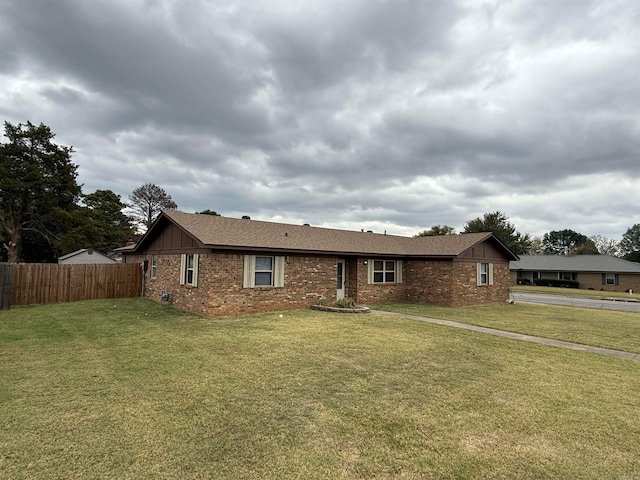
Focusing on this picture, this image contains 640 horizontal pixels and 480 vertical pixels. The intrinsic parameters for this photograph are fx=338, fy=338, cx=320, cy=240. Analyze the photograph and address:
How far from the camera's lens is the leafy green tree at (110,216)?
39.2m

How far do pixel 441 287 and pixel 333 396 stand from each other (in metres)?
13.2

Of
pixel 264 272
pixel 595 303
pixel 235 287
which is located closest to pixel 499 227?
pixel 595 303

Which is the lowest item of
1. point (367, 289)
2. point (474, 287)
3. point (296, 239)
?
point (367, 289)

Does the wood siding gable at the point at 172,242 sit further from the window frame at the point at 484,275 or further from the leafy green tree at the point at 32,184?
the leafy green tree at the point at 32,184

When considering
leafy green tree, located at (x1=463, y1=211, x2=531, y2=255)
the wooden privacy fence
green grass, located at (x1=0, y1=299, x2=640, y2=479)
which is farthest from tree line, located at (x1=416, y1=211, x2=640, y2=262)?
green grass, located at (x1=0, y1=299, x2=640, y2=479)

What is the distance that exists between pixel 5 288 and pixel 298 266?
11149 mm

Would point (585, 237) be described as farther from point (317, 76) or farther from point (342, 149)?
point (317, 76)

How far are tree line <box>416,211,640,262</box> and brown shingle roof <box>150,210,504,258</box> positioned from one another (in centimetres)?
3516

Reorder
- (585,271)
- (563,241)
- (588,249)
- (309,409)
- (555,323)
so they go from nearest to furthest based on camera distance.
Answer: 1. (309,409)
2. (555,323)
3. (585,271)
4. (588,249)
5. (563,241)

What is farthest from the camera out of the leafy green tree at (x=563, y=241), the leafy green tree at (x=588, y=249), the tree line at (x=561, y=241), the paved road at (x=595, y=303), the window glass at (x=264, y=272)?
the leafy green tree at (x=563, y=241)

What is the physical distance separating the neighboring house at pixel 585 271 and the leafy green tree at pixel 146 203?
4677 cm

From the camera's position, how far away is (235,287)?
40.3 ft

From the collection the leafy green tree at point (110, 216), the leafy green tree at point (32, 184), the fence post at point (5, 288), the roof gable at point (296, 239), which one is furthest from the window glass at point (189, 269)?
the leafy green tree at point (110, 216)

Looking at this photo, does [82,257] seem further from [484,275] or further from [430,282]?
[484,275]
